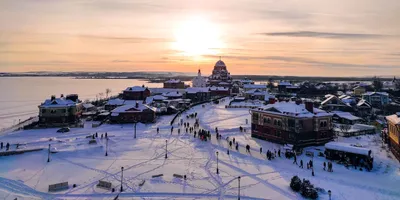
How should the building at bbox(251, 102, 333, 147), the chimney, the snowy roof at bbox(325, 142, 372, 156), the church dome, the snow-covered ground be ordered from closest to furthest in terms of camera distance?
the snow-covered ground → the snowy roof at bbox(325, 142, 372, 156) → the building at bbox(251, 102, 333, 147) → the chimney → the church dome

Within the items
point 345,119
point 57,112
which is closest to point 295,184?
point 345,119

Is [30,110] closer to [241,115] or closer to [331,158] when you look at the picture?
[241,115]

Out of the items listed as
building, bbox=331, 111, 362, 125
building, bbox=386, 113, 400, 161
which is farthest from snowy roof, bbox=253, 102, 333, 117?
building, bbox=331, 111, 362, 125

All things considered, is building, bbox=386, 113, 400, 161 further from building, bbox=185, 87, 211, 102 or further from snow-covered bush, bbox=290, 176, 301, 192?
building, bbox=185, 87, 211, 102

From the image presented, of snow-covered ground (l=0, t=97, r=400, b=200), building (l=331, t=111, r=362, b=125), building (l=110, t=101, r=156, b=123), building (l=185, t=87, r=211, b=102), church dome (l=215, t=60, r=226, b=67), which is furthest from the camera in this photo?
church dome (l=215, t=60, r=226, b=67)

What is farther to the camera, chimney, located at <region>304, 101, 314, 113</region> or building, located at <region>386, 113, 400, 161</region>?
chimney, located at <region>304, 101, 314, 113</region>

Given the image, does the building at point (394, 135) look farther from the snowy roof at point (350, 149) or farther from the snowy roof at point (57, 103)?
the snowy roof at point (57, 103)
